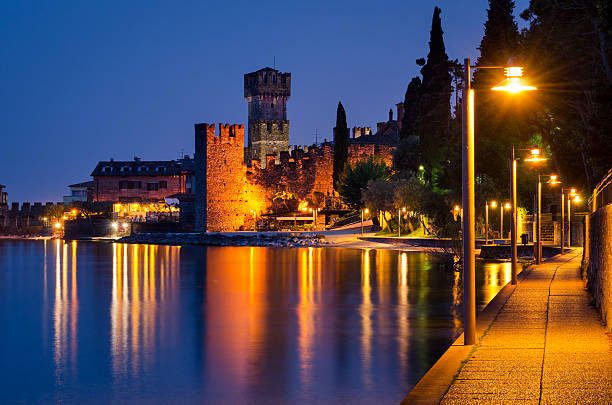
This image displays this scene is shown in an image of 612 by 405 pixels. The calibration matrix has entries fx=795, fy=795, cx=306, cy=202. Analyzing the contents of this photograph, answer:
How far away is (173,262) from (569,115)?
26773 millimetres

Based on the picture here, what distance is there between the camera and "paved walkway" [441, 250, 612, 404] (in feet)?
24.6

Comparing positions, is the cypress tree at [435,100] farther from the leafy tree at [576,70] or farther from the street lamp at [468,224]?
the street lamp at [468,224]

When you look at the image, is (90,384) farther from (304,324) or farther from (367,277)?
(367,277)

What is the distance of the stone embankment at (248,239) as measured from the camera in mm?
59000

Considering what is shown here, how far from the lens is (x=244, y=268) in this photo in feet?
128

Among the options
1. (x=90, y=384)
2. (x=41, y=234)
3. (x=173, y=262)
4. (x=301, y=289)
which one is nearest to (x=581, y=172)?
(x=301, y=289)

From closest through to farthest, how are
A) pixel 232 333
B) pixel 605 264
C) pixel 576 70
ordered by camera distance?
1. pixel 605 264
2. pixel 232 333
3. pixel 576 70

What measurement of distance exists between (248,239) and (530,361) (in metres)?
54.3

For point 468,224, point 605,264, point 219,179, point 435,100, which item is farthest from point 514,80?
point 219,179

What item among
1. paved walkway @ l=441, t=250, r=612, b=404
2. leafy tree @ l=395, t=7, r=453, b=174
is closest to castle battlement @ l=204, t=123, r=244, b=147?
leafy tree @ l=395, t=7, r=453, b=174

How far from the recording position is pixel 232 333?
717 inches

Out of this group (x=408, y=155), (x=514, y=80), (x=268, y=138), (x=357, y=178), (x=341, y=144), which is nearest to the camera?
(x=514, y=80)

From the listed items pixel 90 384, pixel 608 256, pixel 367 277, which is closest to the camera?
pixel 608 256

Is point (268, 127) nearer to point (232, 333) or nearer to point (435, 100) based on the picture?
point (435, 100)
